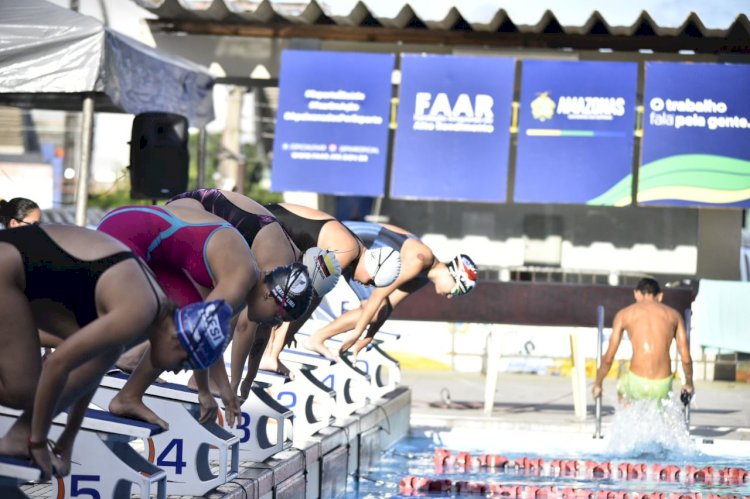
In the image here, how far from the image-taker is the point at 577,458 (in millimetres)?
10945

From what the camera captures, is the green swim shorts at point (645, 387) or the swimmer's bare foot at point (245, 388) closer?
the swimmer's bare foot at point (245, 388)

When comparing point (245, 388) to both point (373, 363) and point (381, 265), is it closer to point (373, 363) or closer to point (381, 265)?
point (381, 265)

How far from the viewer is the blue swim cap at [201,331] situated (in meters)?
4.21

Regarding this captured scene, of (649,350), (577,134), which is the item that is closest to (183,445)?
(649,350)

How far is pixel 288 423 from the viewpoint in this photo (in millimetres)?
7621

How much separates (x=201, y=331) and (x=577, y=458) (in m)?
7.28

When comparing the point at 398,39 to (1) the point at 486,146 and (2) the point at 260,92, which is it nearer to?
(1) the point at 486,146

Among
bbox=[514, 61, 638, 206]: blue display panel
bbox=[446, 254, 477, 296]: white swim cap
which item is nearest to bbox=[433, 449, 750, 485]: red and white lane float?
bbox=[446, 254, 477, 296]: white swim cap

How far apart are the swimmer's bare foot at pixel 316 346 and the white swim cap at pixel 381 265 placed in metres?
1.19

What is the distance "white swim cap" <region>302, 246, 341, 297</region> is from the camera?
661cm

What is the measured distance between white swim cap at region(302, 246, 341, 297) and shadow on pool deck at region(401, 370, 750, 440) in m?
5.35

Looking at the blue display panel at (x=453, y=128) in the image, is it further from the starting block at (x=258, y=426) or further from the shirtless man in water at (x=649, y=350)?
the starting block at (x=258, y=426)

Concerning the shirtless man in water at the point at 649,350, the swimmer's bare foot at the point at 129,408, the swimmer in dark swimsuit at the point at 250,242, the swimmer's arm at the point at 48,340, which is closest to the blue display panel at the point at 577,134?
the shirtless man in water at the point at 649,350

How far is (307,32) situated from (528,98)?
3.13 m
